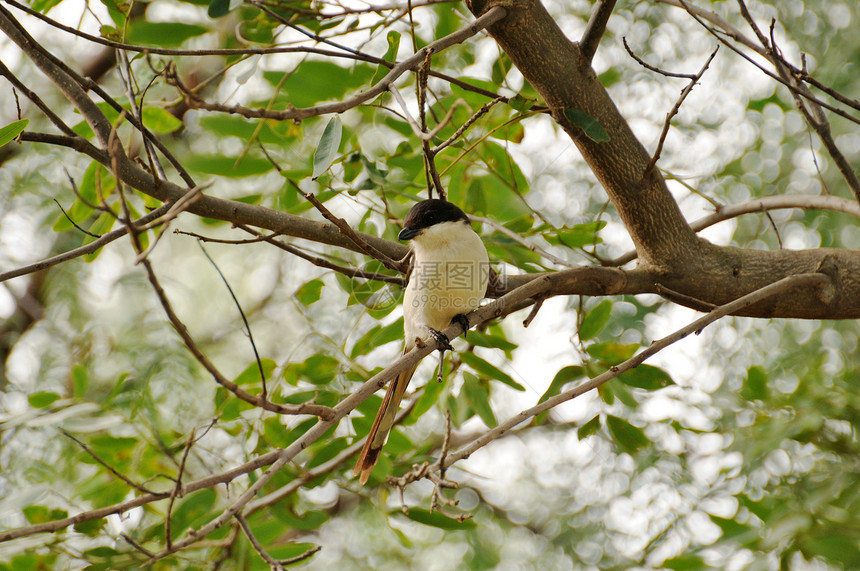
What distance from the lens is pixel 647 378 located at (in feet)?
8.49

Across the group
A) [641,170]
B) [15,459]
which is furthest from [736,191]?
[15,459]

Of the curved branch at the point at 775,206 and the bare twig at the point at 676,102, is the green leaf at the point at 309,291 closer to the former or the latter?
the curved branch at the point at 775,206

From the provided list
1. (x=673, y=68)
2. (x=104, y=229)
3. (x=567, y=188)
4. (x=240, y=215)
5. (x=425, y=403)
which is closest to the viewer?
(x=240, y=215)

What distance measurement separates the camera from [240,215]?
231cm

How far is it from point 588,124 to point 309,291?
135cm

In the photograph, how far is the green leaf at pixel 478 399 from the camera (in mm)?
2886

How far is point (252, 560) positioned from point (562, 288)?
162 cm

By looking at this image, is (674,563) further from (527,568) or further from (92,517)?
(527,568)

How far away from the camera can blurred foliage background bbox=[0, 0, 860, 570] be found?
274 cm

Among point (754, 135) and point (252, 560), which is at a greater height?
point (754, 135)

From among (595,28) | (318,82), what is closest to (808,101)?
(595,28)

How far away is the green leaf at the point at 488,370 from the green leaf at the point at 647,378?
0.41 metres

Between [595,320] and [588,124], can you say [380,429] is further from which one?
[588,124]

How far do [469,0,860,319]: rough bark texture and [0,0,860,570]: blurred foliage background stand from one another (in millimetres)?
191
